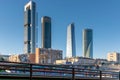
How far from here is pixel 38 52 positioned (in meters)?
192

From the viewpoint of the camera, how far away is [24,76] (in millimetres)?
13078

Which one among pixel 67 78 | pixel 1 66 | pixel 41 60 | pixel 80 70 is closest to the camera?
pixel 1 66

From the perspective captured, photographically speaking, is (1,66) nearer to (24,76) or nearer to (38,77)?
(24,76)

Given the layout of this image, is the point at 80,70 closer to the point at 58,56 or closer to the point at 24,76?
the point at 24,76

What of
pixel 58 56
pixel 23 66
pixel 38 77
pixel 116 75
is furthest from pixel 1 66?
pixel 58 56

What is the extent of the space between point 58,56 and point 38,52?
1596cm

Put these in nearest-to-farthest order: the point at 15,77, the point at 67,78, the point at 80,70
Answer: the point at 15,77, the point at 67,78, the point at 80,70

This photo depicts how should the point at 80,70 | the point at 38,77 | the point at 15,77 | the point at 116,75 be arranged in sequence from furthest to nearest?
1. the point at 116,75
2. the point at 80,70
3. the point at 38,77
4. the point at 15,77

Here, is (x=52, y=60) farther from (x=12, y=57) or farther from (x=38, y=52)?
(x=12, y=57)

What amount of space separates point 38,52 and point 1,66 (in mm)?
180781

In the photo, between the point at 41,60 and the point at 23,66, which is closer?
the point at 23,66

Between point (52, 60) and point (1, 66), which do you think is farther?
point (52, 60)

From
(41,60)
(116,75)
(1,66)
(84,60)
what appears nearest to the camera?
(1,66)

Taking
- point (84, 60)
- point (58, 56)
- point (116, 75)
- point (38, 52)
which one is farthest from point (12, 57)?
point (116, 75)
